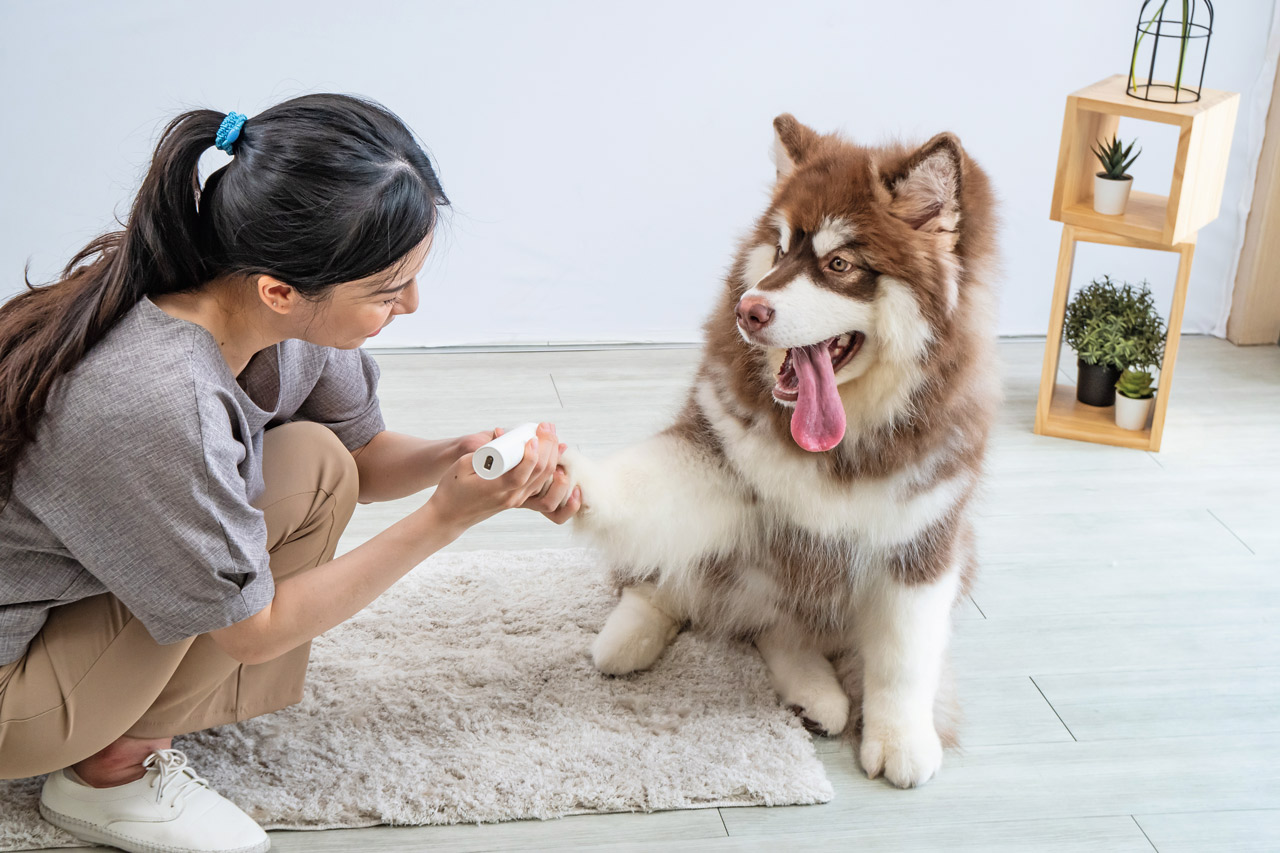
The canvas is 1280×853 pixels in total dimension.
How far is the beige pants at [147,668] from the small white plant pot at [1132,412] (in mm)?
1923

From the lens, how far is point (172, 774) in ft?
4.87

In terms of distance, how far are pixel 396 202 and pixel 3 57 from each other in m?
2.22

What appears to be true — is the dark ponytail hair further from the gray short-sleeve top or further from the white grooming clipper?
the white grooming clipper

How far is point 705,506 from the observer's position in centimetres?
167

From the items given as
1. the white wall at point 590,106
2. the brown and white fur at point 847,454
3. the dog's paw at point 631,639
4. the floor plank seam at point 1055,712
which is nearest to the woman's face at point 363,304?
the brown and white fur at point 847,454

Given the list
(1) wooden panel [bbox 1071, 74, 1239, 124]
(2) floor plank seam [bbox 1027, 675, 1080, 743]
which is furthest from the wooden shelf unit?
(2) floor plank seam [bbox 1027, 675, 1080, 743]

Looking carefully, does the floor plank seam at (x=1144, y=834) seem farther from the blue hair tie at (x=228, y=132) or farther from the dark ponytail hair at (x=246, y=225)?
the blue hair tie at (x=228, y=132)

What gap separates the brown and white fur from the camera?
4.77 ft

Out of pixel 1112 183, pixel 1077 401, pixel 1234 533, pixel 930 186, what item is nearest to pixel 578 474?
pixel 930 186

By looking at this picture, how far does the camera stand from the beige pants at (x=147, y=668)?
1341 mm

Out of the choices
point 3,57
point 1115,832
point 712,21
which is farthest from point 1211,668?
point 3,57

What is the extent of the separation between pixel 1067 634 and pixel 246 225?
4.98ft

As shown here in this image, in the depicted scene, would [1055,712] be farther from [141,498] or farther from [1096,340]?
[141,498]

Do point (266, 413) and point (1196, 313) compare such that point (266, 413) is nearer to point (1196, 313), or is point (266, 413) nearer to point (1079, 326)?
point (1079, 326)
